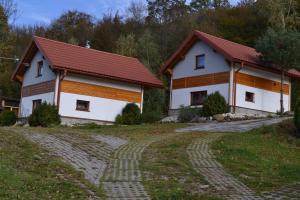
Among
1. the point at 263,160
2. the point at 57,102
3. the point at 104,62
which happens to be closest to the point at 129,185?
the point at 263,160

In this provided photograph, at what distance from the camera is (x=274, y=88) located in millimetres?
34094

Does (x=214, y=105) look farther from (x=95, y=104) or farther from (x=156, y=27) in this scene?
(x=156, y=27)

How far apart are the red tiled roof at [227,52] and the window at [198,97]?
2933 millimetres

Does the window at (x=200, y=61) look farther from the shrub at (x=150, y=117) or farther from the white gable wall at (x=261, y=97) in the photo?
the shrub at (x=150, y=117)

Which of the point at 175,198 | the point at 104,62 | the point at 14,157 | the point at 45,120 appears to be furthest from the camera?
the point at 104,62

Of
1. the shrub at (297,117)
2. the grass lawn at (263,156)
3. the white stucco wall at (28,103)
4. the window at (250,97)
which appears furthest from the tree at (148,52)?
the shrub at (297,117)

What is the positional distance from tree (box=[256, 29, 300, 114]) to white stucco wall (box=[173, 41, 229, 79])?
2549 millimetres

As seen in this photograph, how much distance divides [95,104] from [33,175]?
889 inches

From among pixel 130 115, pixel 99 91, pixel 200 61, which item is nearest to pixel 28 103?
pixel 99 91

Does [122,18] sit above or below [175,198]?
above

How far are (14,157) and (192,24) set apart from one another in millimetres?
46898

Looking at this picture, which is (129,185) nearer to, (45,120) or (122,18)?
(45,120)

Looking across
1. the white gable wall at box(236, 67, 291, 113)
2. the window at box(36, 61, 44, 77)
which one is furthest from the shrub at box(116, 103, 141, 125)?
the white gable wall at box(236, 67, 291, 113)

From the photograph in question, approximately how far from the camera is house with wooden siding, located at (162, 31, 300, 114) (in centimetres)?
3156
